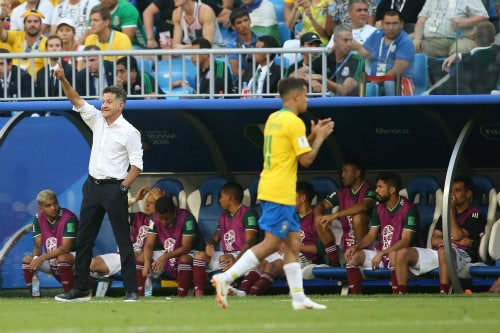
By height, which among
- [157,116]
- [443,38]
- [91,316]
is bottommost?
[91,316]

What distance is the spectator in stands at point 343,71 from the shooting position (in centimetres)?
1267

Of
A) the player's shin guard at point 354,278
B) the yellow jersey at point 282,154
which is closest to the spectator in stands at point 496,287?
the player's shin guard at point 354,278

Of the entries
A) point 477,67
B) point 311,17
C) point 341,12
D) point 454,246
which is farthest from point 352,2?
point 454,246

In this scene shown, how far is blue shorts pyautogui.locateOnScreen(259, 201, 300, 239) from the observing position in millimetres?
9820

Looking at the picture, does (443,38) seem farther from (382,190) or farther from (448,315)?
(448,315)

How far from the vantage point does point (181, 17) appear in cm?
1675

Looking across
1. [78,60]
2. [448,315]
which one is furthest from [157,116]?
[448,315]

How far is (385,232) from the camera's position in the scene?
13.4 meters

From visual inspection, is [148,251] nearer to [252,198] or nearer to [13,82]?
[252,198]

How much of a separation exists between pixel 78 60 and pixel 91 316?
16.7 feet

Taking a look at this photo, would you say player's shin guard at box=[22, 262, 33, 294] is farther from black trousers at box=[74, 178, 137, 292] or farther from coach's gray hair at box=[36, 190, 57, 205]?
black trousers at box=[74, 178, 137, 292]

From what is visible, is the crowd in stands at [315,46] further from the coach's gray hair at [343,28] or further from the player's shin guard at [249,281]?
the player's shin guard at [249,281]

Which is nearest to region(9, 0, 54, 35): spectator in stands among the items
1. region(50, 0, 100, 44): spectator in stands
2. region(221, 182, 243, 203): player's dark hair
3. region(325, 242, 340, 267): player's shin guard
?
region(50, 0, 100, 44): spectator in stands

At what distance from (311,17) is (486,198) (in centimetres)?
356
